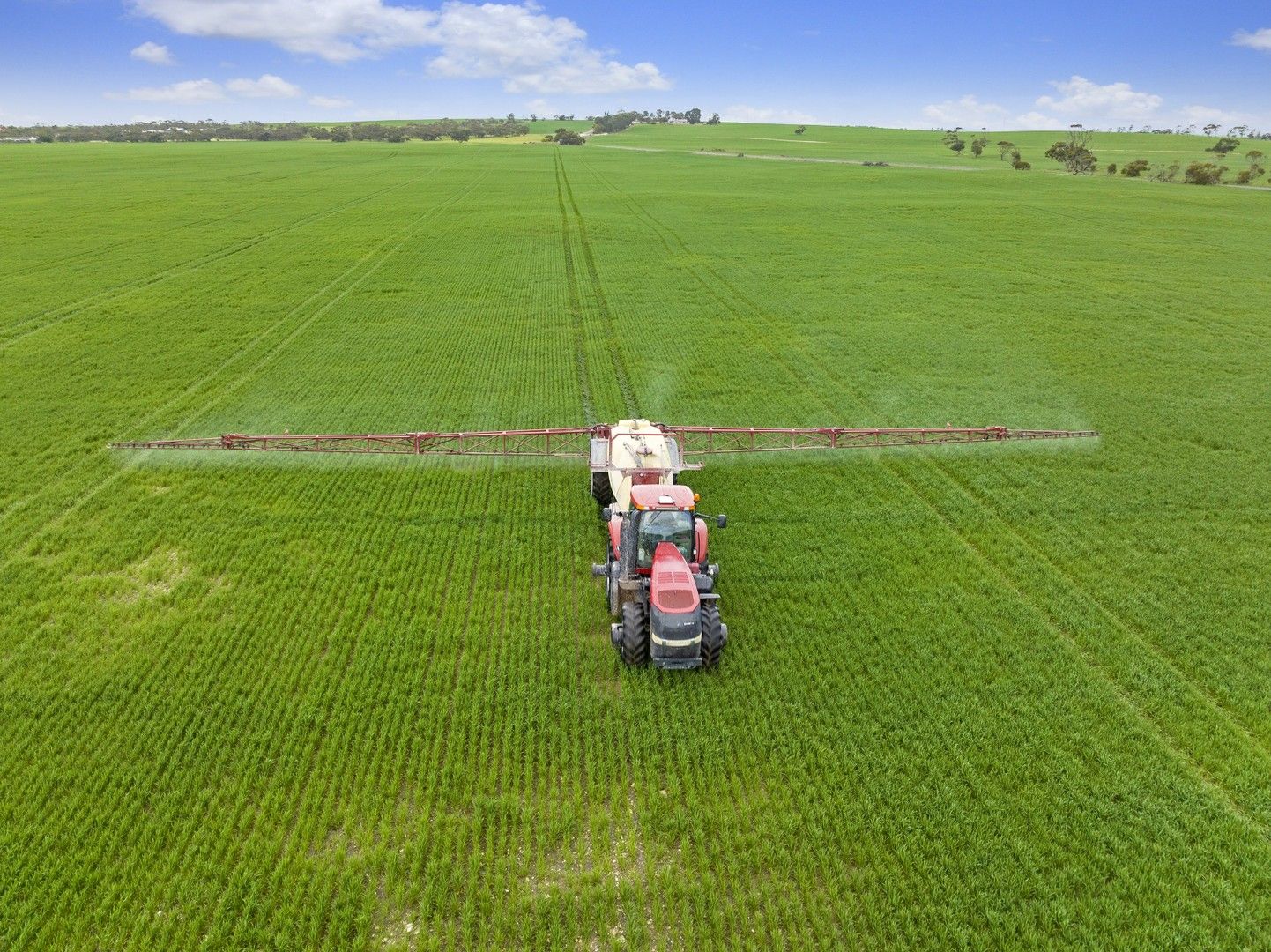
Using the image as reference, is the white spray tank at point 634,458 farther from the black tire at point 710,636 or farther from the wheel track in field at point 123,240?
the wheel track in field at point 123,240

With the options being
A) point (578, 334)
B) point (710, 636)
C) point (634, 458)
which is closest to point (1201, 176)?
point (578, 334)

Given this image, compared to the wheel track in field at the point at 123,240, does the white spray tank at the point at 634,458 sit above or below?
below

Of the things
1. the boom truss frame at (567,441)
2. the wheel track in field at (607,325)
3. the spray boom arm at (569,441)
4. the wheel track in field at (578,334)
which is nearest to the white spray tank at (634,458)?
the spray boom arm at (569,441)

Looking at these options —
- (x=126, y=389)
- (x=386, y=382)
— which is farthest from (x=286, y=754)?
(x=126, y=389)

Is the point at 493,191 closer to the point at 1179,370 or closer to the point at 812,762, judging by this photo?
the point at 1179,370

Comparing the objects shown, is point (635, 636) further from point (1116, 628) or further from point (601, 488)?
point (1116, 628)

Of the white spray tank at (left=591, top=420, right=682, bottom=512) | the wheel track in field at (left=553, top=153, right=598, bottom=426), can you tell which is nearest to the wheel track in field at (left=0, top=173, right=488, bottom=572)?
the wheel track in field at (left=553, top=153, right=598, bottom=426)
